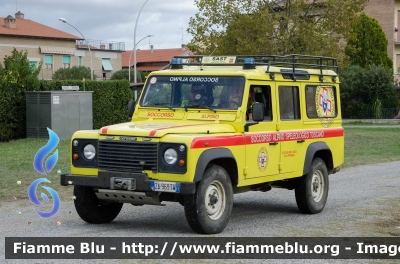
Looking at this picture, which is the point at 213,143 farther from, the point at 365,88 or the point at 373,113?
the point at 373,113

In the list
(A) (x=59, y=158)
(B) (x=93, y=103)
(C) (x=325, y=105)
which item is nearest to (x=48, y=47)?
(B) (x=93, y=103)

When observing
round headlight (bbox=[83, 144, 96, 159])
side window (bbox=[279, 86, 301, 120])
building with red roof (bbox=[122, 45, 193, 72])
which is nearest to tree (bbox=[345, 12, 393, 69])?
building with red roof (bbox=[122, 45, 193, 72])

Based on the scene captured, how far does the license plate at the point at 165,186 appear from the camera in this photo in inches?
372

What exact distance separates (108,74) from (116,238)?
7446 centimetres

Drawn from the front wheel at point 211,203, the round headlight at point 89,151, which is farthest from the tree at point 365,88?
the round headlight at point 89,151

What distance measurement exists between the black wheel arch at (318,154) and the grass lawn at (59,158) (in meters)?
4.51

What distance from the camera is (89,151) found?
10352mm

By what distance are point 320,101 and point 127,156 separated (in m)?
4.39

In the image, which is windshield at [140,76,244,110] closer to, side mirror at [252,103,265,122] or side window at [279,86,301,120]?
side mirror at [252,103,265,122]

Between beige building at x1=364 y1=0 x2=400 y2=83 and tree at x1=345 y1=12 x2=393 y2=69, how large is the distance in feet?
11.7

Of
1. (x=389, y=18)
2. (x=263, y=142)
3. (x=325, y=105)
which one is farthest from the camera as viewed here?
(x=389, y=18)

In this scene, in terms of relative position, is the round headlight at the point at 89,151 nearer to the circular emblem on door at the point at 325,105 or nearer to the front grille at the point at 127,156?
the front grille at the point at 127,156

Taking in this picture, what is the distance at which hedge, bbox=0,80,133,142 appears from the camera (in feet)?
96.8

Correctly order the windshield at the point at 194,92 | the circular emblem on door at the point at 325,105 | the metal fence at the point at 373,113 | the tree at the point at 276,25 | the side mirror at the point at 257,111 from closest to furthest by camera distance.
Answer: the side mirror at the point at 257,111 → the windshield at the point at 194,92 → the circular emblem on door at the point at 325,105 → the tree at the point at 276,25 → the metal fence at the point at 373,113
